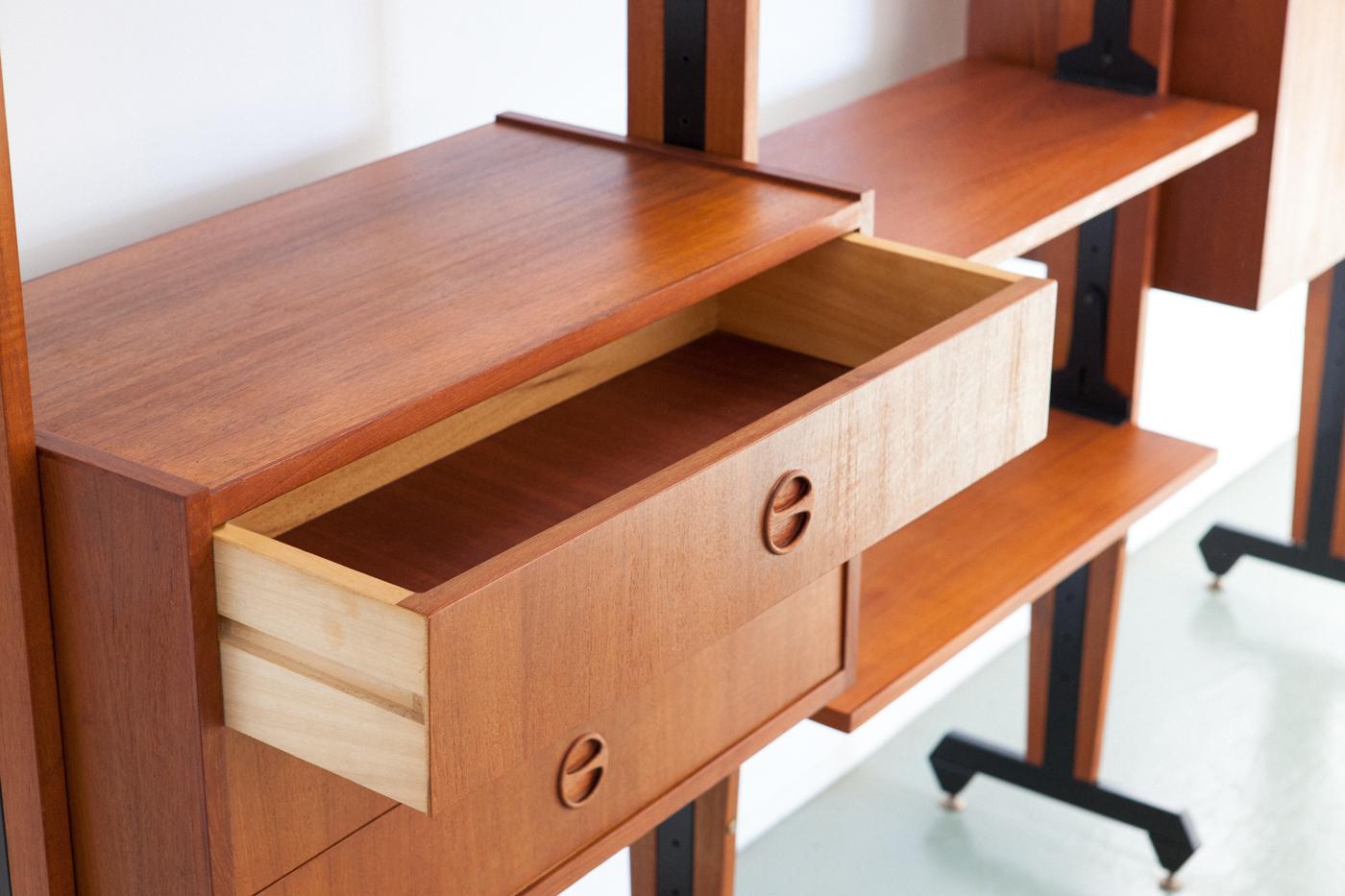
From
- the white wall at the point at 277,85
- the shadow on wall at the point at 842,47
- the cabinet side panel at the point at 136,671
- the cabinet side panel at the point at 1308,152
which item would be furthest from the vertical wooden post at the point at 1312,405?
the cabinet side panel at the point at 136,671

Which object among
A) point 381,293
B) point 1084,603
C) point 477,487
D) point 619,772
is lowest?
point 1084,603

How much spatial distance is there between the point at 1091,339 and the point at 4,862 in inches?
57.3

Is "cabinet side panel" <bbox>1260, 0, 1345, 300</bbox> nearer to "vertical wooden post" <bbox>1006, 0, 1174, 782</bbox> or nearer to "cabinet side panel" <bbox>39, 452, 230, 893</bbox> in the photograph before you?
"vertical wooden post" <bbox>1006, 0, 1174, 782</bbox>

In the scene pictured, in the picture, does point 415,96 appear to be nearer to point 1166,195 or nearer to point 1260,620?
point 1166,195

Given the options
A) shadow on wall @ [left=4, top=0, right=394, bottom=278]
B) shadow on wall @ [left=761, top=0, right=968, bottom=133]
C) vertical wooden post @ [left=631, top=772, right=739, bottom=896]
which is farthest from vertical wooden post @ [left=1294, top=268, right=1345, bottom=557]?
shadow on wall @ [left=4, top=0, right=394, bottom=278]

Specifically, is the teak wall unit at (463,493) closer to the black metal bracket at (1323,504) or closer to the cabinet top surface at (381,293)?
the cabinet top surface at (381,293)

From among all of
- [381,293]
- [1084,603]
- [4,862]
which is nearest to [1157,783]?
[1084,603]

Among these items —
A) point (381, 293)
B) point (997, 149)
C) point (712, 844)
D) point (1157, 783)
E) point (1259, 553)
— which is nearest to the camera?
point (381, 293)

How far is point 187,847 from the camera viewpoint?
953 mm

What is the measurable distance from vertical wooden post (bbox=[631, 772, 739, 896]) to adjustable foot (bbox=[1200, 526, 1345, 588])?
147cm

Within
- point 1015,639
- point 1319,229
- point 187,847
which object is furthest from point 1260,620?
point 187,847

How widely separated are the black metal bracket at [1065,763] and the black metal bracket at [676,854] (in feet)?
2.29

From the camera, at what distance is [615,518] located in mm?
930

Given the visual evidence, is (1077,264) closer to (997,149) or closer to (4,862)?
(997,149)
